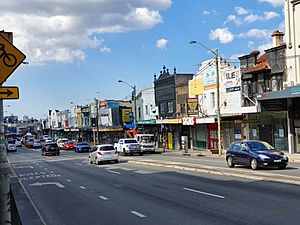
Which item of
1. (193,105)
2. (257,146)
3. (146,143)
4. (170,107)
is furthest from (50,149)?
(257,146)

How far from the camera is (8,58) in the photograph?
18.7 ft

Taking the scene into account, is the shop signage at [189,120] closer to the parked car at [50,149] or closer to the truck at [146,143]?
the truck at [146,143]

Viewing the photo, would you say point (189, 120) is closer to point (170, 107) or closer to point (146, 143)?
point (146, 143)

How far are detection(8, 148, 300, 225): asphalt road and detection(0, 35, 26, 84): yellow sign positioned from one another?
5.88 metres

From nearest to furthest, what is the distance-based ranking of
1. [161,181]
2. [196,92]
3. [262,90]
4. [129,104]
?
[161,181] → [262,90] → [196,92] → [129,104]

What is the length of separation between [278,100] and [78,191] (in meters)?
21.9

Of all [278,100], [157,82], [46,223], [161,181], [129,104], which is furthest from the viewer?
[129,104]

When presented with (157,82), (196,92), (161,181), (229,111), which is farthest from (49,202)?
(157,82)

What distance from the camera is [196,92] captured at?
48031 millimetres

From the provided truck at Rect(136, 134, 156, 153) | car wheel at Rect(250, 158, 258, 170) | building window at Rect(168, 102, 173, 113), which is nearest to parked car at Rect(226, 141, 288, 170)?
car wheel at Rect(250, 158, 258, 170)

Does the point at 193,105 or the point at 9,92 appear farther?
the point at 193,105

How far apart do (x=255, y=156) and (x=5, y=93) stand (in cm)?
1785

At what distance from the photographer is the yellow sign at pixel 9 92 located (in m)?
5.90

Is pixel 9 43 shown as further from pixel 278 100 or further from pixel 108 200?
pixel 278 100
